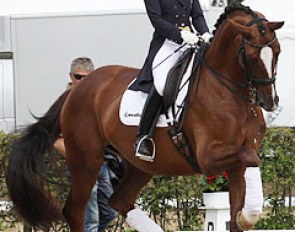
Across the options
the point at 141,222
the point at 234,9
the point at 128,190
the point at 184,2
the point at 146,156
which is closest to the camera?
the point at 234,9

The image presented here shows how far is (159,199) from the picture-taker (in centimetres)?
932

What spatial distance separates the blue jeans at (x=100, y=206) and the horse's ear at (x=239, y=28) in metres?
2.16

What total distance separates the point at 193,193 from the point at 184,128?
249 centimetres

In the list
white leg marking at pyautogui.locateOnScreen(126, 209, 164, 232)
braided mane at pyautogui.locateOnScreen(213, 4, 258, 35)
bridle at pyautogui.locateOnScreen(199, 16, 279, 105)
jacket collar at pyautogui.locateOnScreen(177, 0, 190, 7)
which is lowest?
white leg marking at pyautogui.locateOnScreen(126, 209, 164, 232)

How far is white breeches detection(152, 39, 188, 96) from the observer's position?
7004 mm

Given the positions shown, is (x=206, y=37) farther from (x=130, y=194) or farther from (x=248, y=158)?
(x=130, y=194)

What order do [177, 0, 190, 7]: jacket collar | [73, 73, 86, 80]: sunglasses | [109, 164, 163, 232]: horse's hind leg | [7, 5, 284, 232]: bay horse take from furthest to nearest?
[73, 73, 86, 80]: sunglasses < [109, 164, 163, 232]: horse's hind leg < [177, 0, 190, 7]: jacket collar < [7, 5, 284, 232]: bay horse

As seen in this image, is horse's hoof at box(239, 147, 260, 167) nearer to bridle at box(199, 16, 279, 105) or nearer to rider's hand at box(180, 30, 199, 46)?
bridle at box(199, 16, 279, 105)

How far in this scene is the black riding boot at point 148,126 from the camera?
7.05m

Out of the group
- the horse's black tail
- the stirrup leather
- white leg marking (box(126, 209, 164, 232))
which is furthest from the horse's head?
the horse's black tail

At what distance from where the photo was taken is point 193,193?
9305mm

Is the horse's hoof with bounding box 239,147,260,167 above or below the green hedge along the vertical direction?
above

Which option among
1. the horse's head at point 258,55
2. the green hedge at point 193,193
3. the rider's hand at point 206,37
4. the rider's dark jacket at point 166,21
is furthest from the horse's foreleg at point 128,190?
the horse's head at point 258,55

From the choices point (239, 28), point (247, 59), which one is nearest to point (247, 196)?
point (247, 59)
